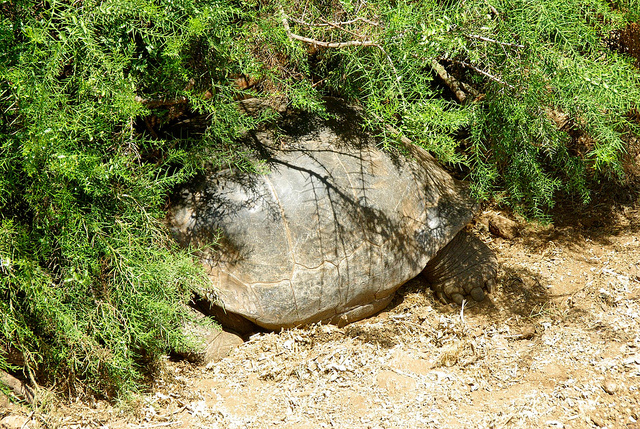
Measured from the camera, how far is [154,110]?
301 cm

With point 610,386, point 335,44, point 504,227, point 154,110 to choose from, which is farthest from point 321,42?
point 610,386

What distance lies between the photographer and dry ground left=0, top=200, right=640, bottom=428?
281 cm

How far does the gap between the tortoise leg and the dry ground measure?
0.10m

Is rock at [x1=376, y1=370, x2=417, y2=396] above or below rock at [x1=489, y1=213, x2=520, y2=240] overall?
below

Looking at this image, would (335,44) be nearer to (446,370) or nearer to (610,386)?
(446,370)

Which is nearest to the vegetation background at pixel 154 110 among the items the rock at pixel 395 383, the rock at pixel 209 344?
the rock at pixel 209 344

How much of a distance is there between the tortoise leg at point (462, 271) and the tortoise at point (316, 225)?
17mm

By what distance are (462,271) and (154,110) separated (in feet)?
7.82

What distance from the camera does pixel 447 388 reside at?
301cm

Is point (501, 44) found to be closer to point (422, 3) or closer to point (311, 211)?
point (422, 3)

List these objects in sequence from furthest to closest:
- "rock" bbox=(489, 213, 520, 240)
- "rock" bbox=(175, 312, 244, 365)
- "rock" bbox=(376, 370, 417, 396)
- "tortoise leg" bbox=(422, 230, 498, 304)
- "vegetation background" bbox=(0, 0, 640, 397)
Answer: "rock" bbox=(489, 213, 520, 240) → "tortoise leg" bbox=(422, 230, 498, 304) → "rock" bbox=(175, 312, 244, 365) → "rock" bbox=(376, 370, 417, 396) → "vegetation background" bbox=(0, 0, 640, 397)

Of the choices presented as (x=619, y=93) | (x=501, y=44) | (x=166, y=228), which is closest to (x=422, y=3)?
(x=501, y=44)

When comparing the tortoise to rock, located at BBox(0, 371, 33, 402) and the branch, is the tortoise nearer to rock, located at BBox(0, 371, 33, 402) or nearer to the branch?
the branch

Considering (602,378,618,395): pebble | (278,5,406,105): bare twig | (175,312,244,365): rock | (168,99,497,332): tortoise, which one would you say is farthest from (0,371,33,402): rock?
(602,378,618,395): pebble
